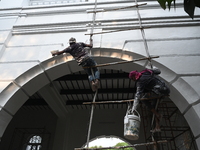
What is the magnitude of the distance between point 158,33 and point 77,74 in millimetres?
4126

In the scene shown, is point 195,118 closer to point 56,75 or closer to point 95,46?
point 95,46

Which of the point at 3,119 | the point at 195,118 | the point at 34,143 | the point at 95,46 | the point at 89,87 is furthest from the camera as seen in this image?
the point at 34,143

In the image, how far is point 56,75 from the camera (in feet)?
16.4

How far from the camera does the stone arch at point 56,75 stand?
13.1ft

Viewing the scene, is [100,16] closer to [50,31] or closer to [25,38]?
[50,31]

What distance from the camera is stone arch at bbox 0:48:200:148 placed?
400cm

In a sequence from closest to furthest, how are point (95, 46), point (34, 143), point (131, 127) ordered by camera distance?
point (131, 127), point (95, 46), point (34, 143)

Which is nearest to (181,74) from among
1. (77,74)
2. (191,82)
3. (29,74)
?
(191,82)

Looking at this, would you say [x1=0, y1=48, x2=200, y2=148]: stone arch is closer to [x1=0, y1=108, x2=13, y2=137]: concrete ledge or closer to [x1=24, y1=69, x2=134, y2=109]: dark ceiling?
[x1=0, y1=108, x2=13, y2=137]: concrete ledge

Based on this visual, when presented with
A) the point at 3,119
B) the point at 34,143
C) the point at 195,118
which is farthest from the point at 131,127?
the point at 34,143

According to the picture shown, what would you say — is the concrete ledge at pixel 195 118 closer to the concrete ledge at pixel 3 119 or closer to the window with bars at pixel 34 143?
the concrete ledge at pixel 3 119

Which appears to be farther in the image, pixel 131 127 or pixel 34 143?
pixel 34 143

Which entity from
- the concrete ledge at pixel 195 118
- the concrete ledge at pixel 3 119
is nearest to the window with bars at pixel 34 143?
the concrete ledge at pixel 3 119

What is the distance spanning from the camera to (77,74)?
8102 mm
